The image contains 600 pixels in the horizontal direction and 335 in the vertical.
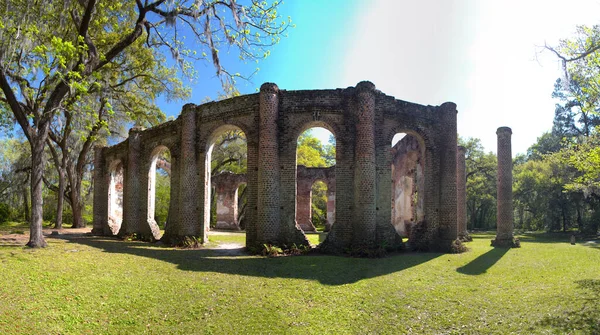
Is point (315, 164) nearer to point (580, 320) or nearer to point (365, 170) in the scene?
point (365, 170)

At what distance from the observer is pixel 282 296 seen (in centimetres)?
804

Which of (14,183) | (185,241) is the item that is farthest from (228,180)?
(14,183)

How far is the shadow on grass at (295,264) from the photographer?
9805 millimetres

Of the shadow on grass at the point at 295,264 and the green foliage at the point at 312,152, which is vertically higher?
the green foliage at the point at 312,152

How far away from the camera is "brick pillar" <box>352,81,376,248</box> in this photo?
43.2 feet

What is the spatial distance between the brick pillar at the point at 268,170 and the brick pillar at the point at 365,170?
2.96 m

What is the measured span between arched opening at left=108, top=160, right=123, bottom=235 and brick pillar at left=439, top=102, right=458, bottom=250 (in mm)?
17190

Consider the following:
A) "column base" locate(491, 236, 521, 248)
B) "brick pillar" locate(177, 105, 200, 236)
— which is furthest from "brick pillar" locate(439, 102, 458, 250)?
"brick pillar" locate(177, 105, 200, 236)

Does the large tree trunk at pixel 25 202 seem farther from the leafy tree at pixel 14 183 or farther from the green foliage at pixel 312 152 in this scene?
the green foliage at pixel 312 152

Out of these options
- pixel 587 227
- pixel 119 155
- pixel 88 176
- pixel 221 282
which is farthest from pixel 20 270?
pixel 587 227

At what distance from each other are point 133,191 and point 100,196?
444 cm

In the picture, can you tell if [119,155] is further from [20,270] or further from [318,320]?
[318,320]

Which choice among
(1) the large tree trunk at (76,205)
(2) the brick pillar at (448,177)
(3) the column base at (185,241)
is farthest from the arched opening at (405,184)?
(1) the large tree trunk at (76,205)

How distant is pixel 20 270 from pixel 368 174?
34.5 feet
